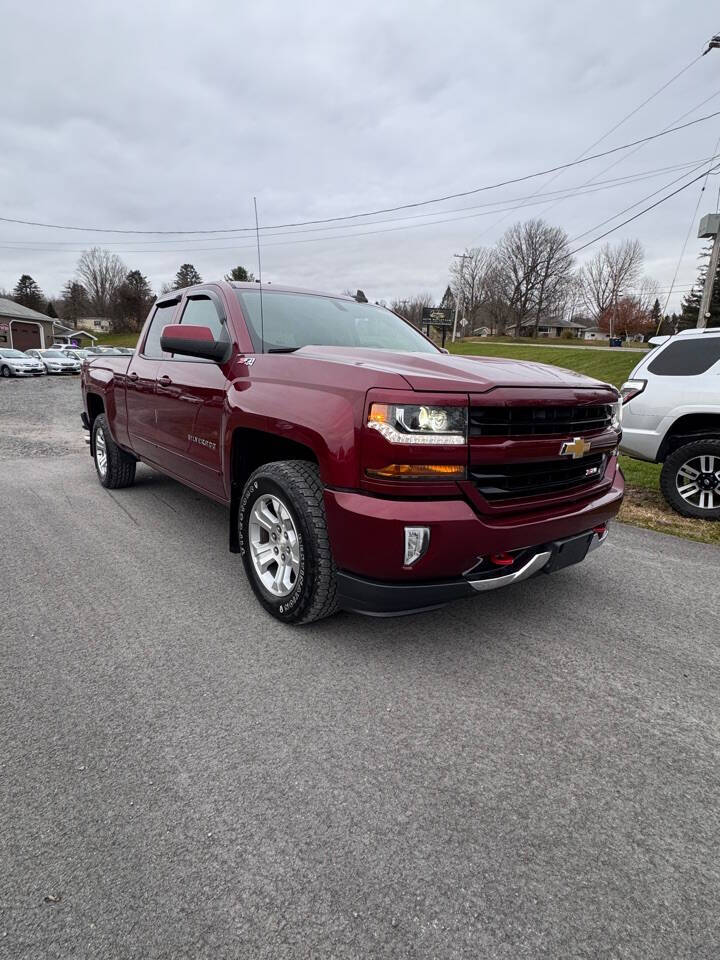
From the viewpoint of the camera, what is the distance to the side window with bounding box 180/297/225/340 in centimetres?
364

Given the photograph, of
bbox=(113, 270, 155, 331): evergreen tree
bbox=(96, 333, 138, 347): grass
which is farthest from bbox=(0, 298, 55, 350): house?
bbox=(113, 270, 155, 331): evergreen tree

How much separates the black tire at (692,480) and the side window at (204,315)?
4.40 metres

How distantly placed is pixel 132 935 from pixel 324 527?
1.56 m

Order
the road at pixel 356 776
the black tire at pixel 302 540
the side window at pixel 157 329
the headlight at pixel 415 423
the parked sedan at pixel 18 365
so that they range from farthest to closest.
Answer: the parked sedan at pixel 18 365 < the side window at pixel 157 329 < the black tire at pixel 302 540 < the headlight at pixel 415 423 < the road at pixel 356 776

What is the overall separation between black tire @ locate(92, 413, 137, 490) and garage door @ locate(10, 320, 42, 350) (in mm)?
62013

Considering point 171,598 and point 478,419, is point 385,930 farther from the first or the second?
point 171,598

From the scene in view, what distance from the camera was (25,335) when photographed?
2400 inches

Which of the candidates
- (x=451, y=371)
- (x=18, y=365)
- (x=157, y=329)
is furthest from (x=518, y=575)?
(x=18, y=365)

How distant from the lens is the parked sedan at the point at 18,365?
28.0 meters

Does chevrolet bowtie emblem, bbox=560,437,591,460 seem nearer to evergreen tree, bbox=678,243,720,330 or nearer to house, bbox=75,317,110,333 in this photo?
evergreen tree, bbox=678,243,720,330

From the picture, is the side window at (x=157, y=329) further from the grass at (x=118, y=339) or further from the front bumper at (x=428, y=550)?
the grass at (x=118, y=339)

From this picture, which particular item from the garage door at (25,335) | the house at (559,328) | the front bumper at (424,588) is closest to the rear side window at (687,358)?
the front bumper at (424,588)

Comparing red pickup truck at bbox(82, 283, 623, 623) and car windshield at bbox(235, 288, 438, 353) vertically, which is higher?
car windshield at bbox(235, 288, 438, 353)

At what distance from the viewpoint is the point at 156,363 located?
448 cm
